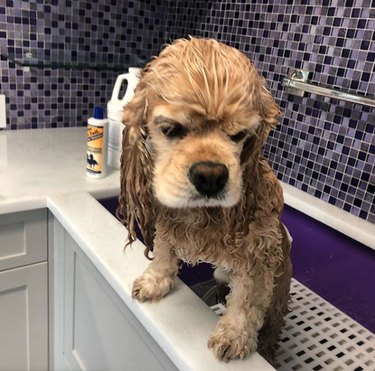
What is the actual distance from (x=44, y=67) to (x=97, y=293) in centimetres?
91

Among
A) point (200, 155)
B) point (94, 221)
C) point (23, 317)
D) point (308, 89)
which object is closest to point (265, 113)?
point (200, 155)

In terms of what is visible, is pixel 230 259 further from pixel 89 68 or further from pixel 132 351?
pixel 89 68

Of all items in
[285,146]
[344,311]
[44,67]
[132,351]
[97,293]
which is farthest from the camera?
[44,67]

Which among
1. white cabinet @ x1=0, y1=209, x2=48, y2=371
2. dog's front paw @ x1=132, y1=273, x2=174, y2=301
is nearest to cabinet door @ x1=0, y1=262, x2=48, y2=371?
white cabinet @ x1=0, y1=209, x2=48, y2=371

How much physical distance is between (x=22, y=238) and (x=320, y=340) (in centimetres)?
79

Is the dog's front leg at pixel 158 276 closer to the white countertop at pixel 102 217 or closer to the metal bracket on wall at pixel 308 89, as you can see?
the white countertop at pixel 102 217

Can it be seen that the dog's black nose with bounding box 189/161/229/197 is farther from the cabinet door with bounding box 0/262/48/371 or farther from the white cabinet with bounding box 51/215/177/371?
the cabinet door with bounding box 0/262/48/371

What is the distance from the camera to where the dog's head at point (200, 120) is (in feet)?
1.70

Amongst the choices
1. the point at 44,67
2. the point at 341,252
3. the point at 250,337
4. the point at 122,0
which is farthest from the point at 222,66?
the point at 122,0

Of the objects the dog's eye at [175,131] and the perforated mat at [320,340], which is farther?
the perforated mat at [320,340]

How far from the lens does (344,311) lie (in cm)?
114

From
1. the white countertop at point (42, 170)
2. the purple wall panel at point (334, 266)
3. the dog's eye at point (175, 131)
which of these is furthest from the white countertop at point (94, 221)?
the purple wall panel at point (334, 266)

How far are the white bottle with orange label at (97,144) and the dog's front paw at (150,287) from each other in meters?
0.51

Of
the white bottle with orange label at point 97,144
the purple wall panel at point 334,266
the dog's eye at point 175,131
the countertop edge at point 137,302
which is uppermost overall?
the dog's eye at point 175,131
